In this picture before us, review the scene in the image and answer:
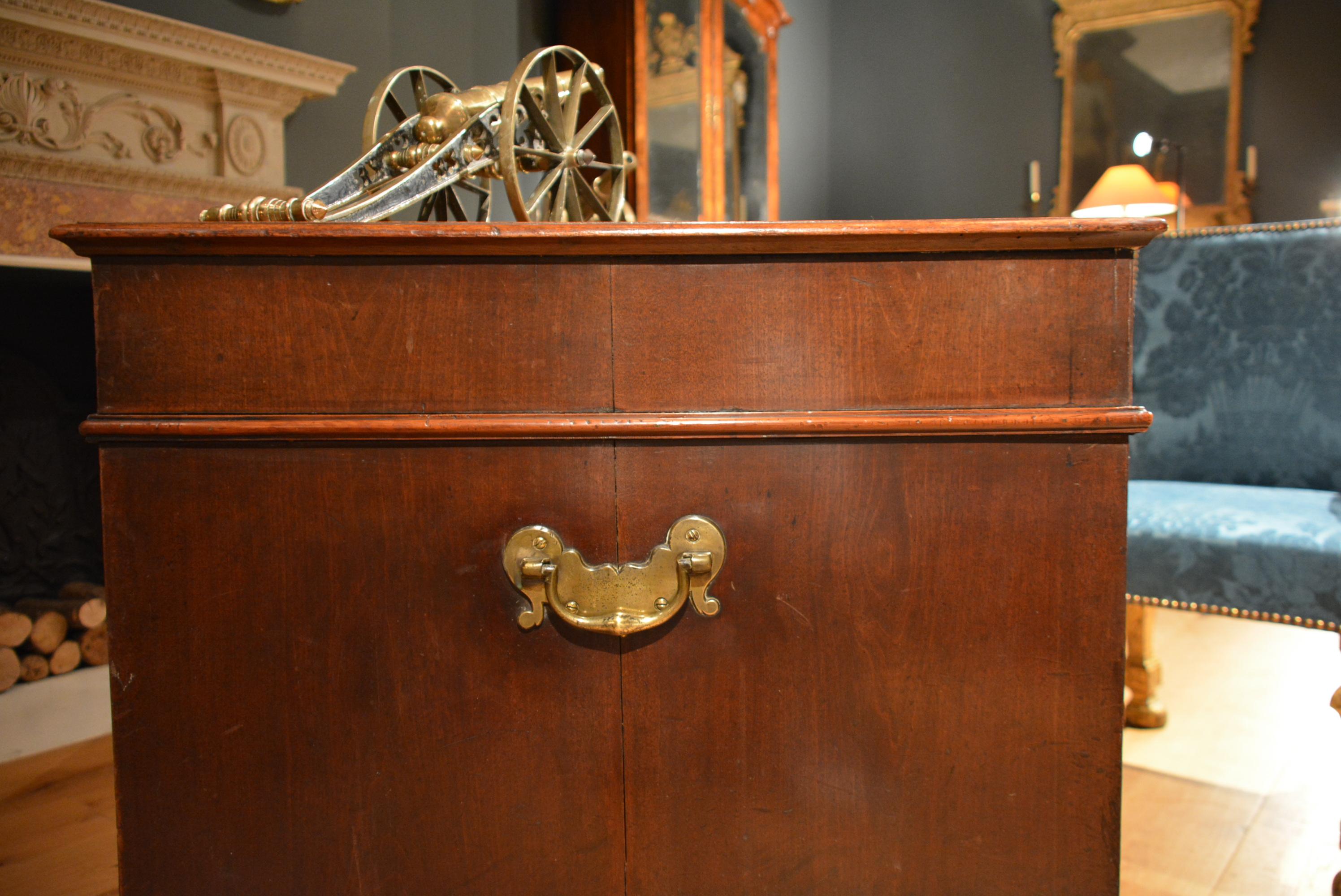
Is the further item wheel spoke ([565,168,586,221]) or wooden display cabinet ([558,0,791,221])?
wooden display cabinet ([558,0,791,221])

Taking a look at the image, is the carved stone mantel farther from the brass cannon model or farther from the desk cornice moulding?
the desk cornice moulding

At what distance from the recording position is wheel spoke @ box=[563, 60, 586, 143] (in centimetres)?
97

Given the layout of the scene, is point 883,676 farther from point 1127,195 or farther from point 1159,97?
point 1159,97

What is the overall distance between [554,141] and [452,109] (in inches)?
4.5

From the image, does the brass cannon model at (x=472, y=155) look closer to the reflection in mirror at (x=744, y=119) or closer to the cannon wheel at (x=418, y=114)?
the cannon wheel at (x=418, y=114)

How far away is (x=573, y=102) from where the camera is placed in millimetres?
973

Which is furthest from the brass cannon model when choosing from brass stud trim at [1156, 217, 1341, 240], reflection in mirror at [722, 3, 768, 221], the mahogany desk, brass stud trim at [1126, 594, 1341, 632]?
reflection in mirror at [722, 3, 768, 221]

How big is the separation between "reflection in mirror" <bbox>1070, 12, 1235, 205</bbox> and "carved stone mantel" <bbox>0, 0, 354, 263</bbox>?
3.41 m

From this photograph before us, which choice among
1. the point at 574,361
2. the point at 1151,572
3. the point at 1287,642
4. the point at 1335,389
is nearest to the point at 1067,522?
the point at 574,361

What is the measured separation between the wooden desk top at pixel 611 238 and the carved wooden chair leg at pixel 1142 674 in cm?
121

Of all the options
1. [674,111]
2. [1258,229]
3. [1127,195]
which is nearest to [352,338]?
[1258,229]

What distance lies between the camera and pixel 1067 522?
0.66 metres

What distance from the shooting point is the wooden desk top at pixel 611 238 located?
619 millimetres

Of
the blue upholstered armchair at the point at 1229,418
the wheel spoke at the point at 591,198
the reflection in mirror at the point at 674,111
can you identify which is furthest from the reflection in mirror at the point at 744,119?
the wheel spoke at the point at 591,198
